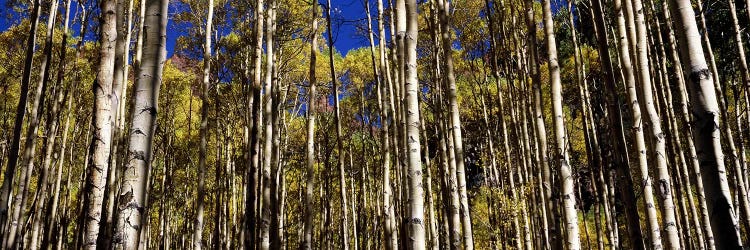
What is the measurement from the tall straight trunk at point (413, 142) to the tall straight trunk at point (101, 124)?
1677mm

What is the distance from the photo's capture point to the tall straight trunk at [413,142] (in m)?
2.85

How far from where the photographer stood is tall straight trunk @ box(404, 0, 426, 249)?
9.36ft

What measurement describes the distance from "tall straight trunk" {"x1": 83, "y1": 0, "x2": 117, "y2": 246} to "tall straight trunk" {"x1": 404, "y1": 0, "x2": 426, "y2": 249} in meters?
1.68

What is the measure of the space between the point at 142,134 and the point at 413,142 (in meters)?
1.57

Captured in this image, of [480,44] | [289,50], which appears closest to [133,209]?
[480,44]

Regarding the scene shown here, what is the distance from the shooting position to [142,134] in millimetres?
1919

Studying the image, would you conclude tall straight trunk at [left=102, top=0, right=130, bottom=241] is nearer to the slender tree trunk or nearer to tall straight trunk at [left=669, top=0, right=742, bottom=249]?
the slender tree trunk

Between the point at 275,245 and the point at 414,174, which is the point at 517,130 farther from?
the point at 414,174

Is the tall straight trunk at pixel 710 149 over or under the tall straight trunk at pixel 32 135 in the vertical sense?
under

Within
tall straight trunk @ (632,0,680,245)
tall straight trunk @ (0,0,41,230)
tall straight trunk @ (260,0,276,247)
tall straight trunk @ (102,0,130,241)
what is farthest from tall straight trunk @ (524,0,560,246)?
tall straight trunk @ (0,0,41,230)

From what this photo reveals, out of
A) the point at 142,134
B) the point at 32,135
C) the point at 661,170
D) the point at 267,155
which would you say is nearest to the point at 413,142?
the point at 661,170

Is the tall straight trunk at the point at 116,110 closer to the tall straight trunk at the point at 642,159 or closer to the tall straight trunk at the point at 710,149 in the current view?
the tall straight trunk at the point at 710,149

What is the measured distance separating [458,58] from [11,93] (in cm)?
1071

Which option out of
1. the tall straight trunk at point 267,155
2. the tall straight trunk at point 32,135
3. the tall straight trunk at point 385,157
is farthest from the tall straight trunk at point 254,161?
the tall straight trunk at point 32,135
